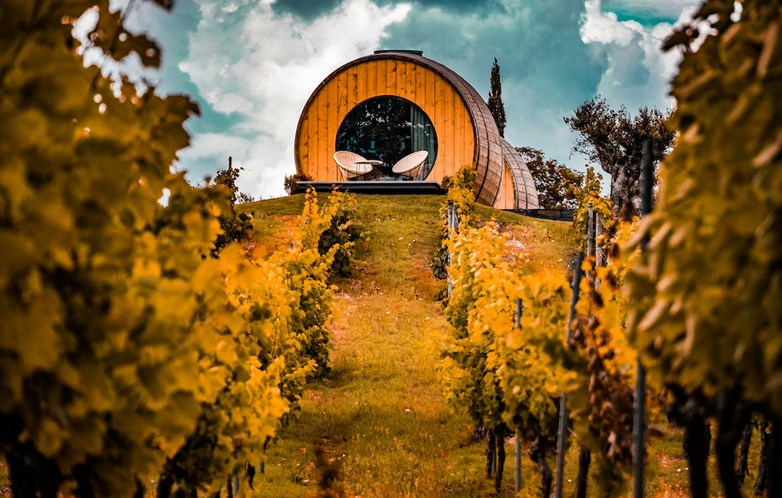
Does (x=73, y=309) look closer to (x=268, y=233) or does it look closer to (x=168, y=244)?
(x=168, y=244)

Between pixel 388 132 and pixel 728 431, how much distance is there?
89.7 ft

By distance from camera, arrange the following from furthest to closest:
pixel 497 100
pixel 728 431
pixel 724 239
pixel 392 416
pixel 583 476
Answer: pixel 497 100
pixel 392 416
pixel 583 476
pixel 728 431
pixel 724 239

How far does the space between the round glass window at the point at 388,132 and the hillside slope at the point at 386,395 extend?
20.6 ft

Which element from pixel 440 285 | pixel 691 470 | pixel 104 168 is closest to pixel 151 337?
pixel 104 168

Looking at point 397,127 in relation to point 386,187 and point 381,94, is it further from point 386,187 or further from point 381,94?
point 386,187

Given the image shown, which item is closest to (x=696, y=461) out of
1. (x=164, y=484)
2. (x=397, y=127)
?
(x=164, y=484)

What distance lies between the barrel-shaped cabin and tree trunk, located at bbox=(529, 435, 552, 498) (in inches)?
852

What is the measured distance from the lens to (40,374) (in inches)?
74.7

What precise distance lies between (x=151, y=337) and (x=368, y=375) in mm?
11064

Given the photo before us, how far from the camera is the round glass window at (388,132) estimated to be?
93.6 ft

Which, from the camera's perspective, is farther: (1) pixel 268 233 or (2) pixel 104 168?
(1) pixel 268 233

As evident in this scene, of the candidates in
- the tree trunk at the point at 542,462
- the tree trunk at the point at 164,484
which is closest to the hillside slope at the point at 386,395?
the tree trunk at the point at 542,462

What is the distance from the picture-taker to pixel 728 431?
2.32 metres

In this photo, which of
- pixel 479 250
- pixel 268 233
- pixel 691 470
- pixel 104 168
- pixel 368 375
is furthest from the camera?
pixel 268 233
